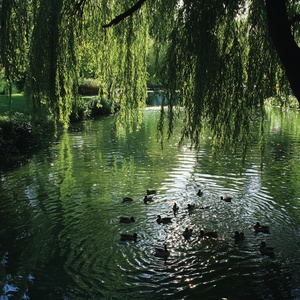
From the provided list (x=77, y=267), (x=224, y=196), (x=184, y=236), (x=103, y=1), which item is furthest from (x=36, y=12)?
(x=224, y=196)

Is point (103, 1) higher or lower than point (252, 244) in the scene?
higher

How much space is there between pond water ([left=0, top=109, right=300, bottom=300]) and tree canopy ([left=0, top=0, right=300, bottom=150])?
798mm

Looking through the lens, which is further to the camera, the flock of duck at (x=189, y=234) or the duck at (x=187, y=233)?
the duck at (x=187, y=233)

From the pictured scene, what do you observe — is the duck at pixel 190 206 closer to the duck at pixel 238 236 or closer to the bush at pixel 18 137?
the duck at pixel 238 236

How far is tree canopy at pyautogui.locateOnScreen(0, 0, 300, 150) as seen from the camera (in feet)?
13.2

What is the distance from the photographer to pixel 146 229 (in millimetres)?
6254

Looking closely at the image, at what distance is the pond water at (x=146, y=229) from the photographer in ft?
14.9

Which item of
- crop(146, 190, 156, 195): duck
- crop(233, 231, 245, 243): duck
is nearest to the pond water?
crop(233, 231, 245, 243): duck

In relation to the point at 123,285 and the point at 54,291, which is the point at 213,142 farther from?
the point at 54,291

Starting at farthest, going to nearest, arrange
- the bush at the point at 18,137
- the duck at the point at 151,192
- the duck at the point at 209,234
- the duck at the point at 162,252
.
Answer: the bush at the point at 18,137 → the duck at the point at 151,192 → the duck at the point at 209,234 → the duck at the point at 162,252

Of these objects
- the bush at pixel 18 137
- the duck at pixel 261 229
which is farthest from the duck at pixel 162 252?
the bush at pixel 18 137

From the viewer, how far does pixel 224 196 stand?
26.1ft

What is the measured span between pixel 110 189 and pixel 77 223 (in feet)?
7.36

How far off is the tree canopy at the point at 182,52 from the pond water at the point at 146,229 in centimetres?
80
